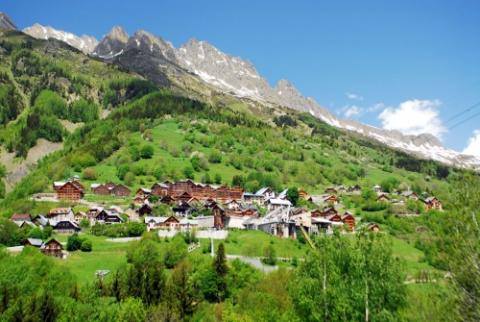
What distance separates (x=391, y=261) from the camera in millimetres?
50375

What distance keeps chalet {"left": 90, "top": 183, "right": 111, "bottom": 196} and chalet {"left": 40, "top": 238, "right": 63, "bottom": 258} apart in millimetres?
58992

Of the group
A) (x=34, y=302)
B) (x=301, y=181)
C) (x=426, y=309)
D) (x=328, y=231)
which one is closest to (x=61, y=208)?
(x=328, y=231)

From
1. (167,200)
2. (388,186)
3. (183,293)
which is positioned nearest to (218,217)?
(167,200)

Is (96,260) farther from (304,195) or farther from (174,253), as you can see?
(304,195)

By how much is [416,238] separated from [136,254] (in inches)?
2559

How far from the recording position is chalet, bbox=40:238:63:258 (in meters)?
92.8

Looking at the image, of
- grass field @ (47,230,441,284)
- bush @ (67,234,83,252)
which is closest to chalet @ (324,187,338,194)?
grass field @ (47,230,441,284)

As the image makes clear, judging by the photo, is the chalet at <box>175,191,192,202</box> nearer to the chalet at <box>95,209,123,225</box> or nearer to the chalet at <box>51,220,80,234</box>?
the chalet at <box>95,209,123,225</box>

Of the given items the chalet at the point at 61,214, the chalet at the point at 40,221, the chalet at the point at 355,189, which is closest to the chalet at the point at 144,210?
the chalet at the point at 61,214

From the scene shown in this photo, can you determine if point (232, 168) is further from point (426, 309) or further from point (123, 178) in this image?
point (426, 309)

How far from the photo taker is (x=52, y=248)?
93.6m

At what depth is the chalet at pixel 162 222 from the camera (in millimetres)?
116500

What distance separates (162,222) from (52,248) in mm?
28595

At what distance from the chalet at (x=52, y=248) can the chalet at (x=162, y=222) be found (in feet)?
79.9
